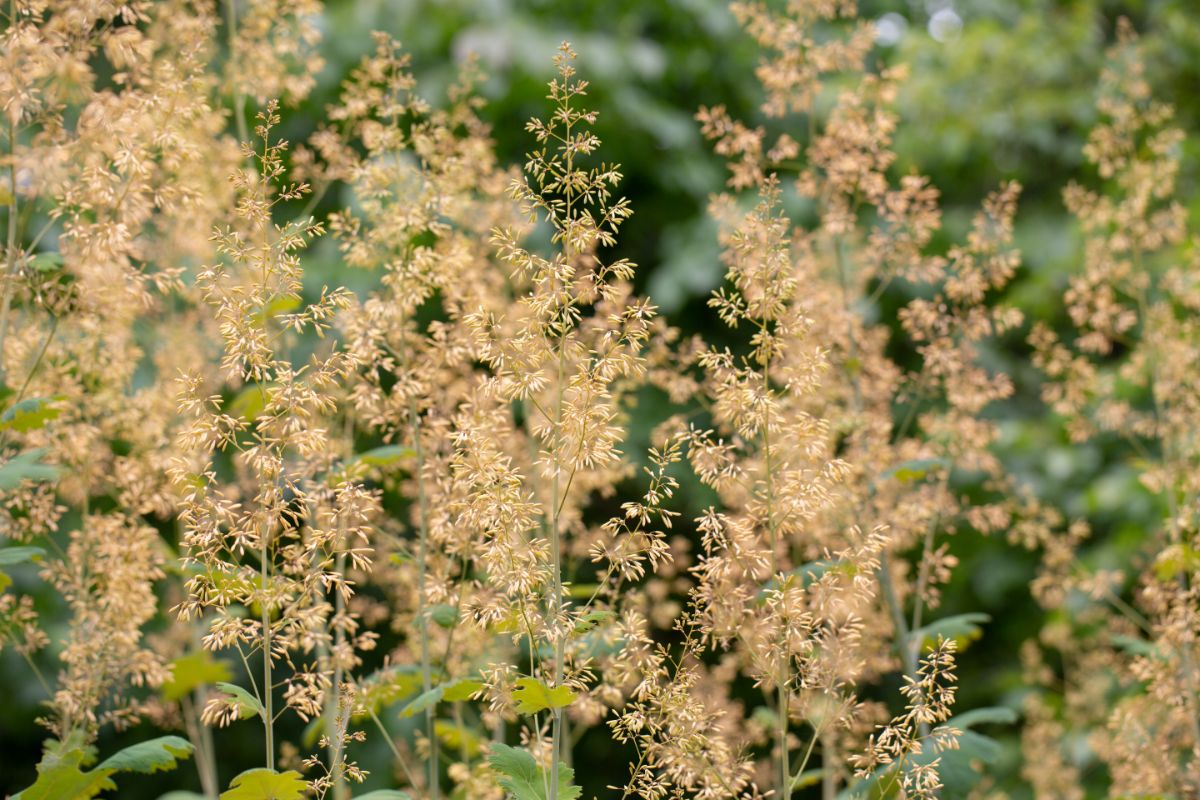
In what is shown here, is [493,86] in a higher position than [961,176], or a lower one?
lower

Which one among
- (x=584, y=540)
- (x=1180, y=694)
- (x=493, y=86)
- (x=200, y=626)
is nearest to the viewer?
(x=1180, y=694)

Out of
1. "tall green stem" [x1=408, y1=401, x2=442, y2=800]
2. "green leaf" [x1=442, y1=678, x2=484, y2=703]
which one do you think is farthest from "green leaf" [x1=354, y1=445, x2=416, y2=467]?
"green leaf" [x1=442, y1=678, x2=484, y2=703]

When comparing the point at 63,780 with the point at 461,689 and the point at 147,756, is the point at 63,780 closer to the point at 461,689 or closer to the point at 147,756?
the point at 147,756

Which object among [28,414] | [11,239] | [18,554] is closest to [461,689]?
[18,554]

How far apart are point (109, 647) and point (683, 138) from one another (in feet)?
16.3

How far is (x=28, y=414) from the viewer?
10.2 ft

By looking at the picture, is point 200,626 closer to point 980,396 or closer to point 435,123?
point 435,123

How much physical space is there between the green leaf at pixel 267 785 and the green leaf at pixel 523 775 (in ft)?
1.34

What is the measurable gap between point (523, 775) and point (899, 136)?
7.03 meters

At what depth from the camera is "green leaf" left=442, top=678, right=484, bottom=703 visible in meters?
2.93

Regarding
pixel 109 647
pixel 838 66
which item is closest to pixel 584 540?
pixel 109 647

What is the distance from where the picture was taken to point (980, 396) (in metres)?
4.06

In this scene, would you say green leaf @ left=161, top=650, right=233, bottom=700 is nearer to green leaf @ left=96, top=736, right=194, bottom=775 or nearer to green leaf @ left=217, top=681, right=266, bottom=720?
green leaf @ left=96, top=736, right=194, bottom=775

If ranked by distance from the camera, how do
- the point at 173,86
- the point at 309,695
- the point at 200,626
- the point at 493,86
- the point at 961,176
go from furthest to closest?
the point at 961,176
the point at 493,86
the point at 200,626
the point at 173,86
the point at 309,695
